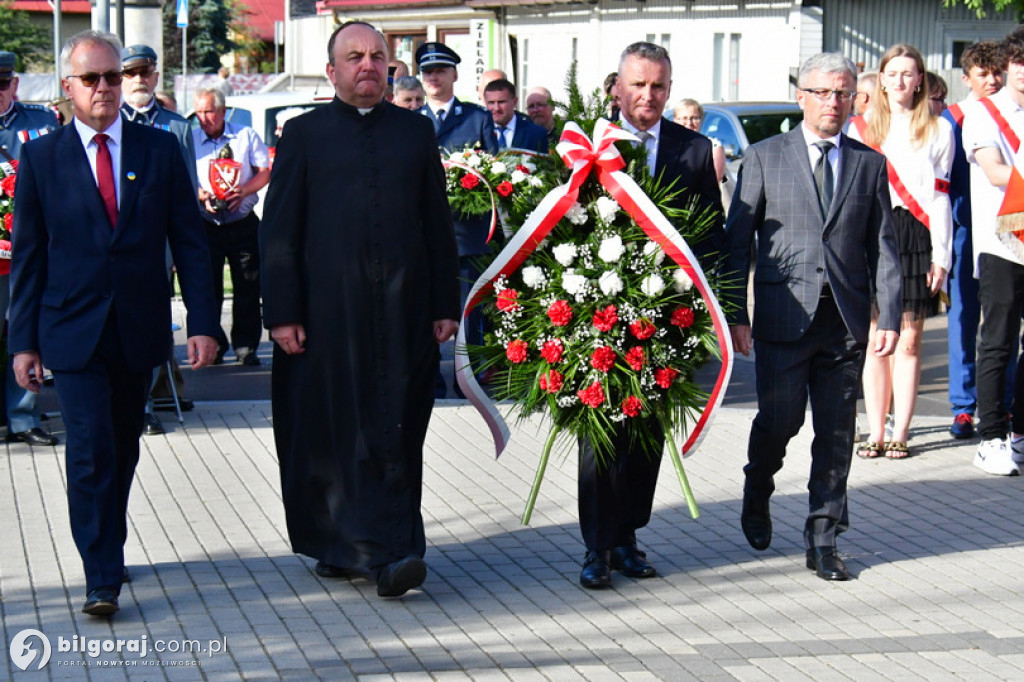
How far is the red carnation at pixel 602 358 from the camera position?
6.08m

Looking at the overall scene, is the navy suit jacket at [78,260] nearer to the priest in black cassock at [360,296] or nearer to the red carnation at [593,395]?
the priest in black cassock at [360,296]

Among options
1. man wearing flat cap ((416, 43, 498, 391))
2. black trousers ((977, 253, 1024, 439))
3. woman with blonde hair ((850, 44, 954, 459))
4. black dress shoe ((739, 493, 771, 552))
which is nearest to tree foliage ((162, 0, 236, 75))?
man wearing flat cap ((416, 43, 498, 391))

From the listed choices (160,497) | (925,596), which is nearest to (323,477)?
(160,497)

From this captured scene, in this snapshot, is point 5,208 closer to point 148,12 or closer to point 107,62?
point 107,62

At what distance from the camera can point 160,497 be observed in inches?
304

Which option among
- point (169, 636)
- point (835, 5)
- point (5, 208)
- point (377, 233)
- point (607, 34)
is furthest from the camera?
point (607, 34)

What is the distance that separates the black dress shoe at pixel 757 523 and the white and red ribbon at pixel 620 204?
1.98 ft

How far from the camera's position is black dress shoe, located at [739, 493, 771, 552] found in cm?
684

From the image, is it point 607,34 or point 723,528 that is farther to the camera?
point 607,34

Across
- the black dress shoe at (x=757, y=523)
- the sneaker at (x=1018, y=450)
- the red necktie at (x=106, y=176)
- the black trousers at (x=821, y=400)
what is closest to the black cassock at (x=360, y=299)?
the red necktie at (x=106, y=176)

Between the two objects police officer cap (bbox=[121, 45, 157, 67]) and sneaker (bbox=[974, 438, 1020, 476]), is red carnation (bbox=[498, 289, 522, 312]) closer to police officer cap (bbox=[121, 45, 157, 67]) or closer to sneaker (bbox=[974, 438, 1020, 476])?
sneaker (bbox=[974, 438, 1020, 476])

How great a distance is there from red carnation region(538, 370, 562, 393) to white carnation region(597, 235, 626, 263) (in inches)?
19.4

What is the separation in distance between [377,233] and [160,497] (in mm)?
2386

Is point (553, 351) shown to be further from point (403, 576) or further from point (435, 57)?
point (435, 57)
